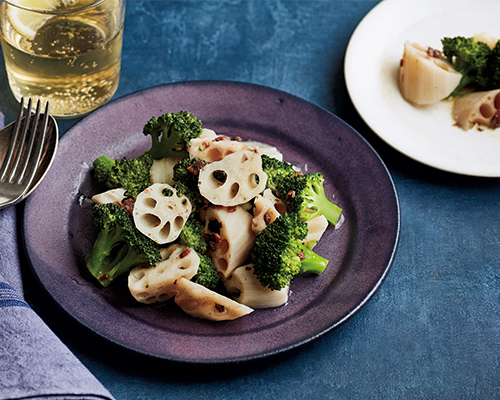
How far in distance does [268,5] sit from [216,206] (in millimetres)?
1865

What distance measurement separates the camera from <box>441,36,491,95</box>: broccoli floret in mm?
2596

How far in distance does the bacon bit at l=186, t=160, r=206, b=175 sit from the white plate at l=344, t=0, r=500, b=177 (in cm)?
97

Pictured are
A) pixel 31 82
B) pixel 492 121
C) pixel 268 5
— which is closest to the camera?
pixel 31 82

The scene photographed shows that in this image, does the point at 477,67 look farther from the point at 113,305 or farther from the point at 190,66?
the point at 113,305

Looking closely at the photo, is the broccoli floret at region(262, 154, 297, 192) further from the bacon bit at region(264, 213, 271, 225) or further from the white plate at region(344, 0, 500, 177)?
the white plate at region(344, 0, 500, 177)

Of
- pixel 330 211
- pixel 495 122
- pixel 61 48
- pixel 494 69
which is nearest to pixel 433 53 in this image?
pixel 494 69

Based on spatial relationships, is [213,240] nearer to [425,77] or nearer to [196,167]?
[196,167]

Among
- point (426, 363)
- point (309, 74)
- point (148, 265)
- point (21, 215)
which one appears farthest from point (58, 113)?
point (426, 363)

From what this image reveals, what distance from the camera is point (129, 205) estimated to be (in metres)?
1.84

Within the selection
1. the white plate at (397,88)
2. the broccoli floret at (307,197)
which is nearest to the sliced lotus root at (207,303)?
the broccoli floret at (307,197)

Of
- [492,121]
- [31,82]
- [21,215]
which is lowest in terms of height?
[21,215]

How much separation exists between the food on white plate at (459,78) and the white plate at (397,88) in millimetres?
50

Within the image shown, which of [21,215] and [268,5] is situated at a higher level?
[268,5]

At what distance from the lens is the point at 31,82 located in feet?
7.65
